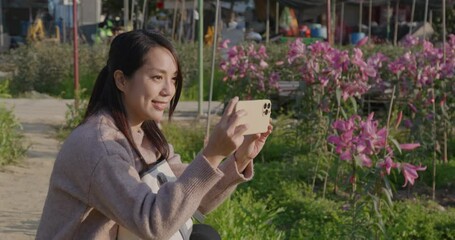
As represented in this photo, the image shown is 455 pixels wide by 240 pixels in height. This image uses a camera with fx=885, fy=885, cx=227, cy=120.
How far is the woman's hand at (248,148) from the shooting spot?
85.7 inches

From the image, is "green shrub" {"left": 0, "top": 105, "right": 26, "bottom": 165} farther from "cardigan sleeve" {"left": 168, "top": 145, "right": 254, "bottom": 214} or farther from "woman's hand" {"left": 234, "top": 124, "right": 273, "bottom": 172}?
"woman's hand" {"left": 234, "top": 124, "right": 273, "bottom": 172}

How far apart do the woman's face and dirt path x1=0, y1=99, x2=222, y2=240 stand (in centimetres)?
229

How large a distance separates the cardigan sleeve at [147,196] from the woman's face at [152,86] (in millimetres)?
190

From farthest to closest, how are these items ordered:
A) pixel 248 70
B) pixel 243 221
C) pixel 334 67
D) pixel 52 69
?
pixel 52 69 < pixel 248 70 < pixel 334 67 < pixel 243 221

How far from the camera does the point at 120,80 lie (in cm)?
209

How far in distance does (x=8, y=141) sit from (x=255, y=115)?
450 cm

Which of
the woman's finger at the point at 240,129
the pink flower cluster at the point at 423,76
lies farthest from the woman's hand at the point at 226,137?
the pink flower cluster at the point at 423,76

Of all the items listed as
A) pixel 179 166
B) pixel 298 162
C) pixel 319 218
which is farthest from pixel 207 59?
pixel 179 166

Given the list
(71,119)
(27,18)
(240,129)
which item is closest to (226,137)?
(240,129)

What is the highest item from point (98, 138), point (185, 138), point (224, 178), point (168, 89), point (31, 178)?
point (168, 89)

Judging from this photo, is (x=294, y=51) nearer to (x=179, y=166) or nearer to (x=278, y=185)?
(x=278, y=185)

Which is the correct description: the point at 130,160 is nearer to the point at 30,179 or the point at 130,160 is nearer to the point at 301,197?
the point at 301,197

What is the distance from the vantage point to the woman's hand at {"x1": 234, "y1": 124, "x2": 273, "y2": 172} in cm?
218

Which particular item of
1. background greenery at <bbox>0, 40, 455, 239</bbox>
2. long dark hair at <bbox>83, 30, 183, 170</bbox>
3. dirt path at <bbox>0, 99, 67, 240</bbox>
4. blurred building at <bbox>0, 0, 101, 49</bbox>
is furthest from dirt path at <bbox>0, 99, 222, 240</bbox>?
blurred building at <bbox>0, 0, 101, 49</bbox>
